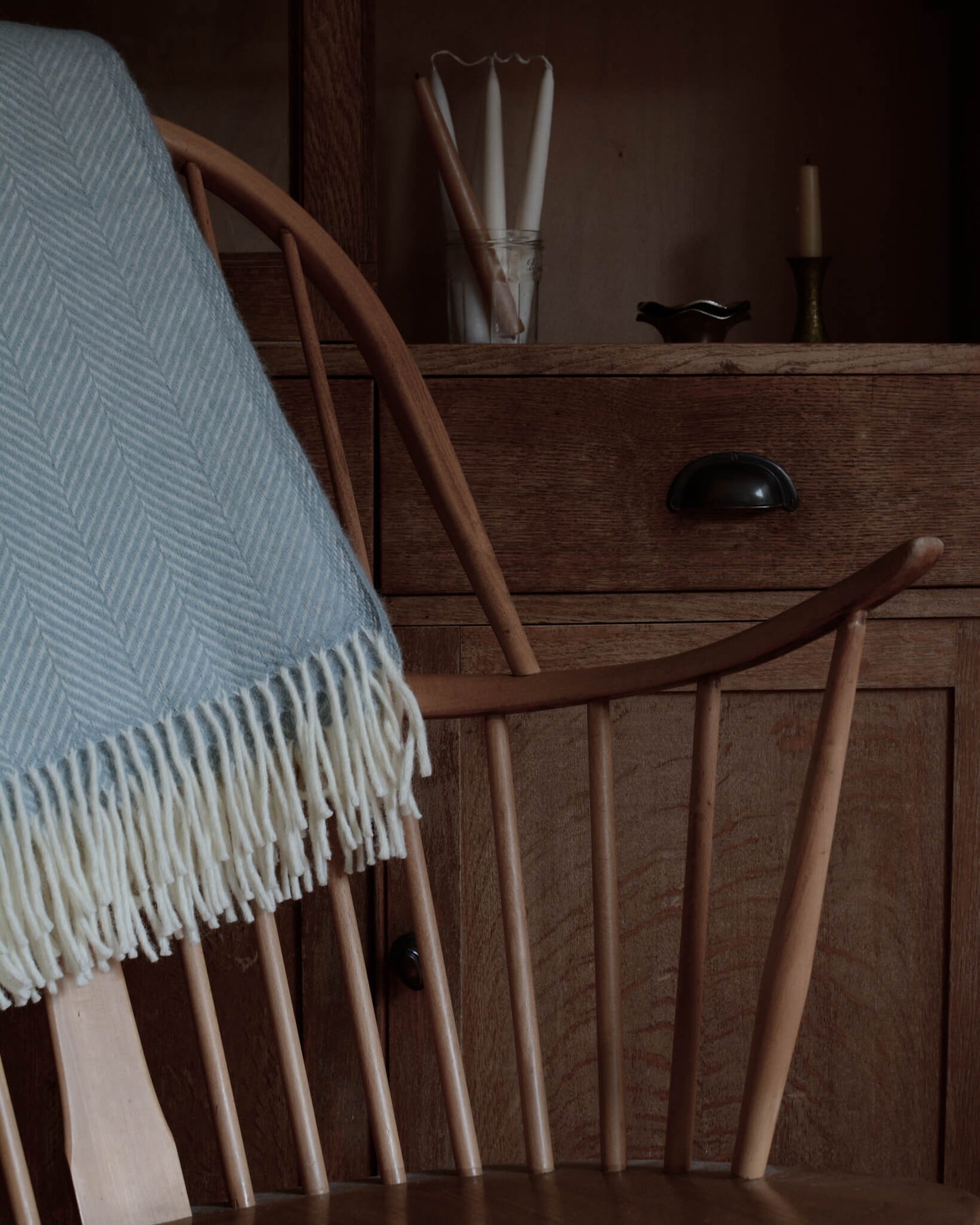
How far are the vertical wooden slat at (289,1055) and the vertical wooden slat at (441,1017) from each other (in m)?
0.07

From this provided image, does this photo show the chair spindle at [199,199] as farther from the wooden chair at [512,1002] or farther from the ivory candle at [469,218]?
the ivory candle at [469,218]

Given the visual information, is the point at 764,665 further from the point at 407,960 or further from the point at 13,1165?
the point at 13,1165

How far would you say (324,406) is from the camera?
70 cm

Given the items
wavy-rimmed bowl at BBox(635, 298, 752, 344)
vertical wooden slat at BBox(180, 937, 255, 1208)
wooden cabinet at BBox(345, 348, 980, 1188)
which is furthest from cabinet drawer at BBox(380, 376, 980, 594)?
vertical wooden slat at BBox(180, 937, 255, 1208)

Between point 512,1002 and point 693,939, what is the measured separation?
0.12 metres

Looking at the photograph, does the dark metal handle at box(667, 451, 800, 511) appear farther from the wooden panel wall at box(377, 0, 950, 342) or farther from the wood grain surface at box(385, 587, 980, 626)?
the wooden panel wall at box(377, 0, 950, 342)

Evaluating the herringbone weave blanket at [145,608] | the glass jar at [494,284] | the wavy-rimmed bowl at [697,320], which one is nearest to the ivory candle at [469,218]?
the glass jar at [494,284]

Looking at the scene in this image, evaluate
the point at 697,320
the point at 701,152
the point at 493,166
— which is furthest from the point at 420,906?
the point at 701,152

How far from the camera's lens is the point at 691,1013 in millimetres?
545

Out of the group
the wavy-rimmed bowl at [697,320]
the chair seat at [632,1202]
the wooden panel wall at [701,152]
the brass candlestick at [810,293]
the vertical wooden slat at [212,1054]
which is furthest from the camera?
the wooden panel wall at [701,152]

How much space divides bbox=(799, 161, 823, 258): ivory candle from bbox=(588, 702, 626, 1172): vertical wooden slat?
26.7 inches

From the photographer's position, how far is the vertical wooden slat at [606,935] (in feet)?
1.87

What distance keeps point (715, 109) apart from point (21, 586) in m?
1.05

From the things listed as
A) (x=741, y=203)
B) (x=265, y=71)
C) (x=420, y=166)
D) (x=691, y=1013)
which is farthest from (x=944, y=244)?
(x=691, y=1013)
